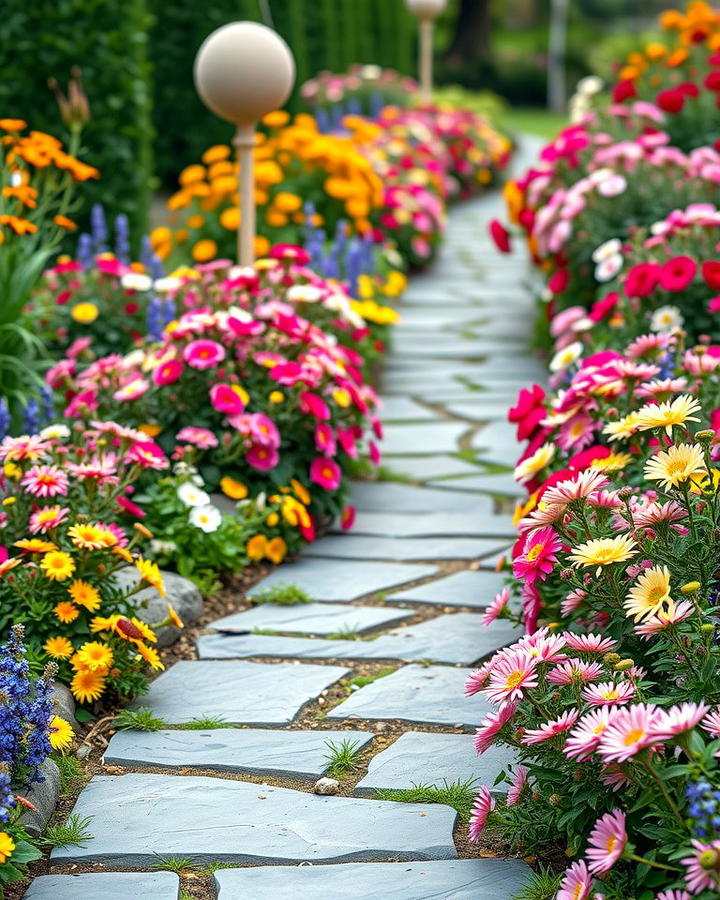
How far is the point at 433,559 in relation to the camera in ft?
12.2

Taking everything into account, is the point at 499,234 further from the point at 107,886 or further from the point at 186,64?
the point at 107,886

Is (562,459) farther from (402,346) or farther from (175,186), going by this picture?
(175,186)

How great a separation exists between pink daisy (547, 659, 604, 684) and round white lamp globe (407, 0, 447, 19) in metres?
10.1

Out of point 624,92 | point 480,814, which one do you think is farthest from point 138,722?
point 624,92

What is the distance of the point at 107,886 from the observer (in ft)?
6.94

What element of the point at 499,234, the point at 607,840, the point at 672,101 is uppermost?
the point at 672,101

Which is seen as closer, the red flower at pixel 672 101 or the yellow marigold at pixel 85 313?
the yellow marigold at pixel 85 313

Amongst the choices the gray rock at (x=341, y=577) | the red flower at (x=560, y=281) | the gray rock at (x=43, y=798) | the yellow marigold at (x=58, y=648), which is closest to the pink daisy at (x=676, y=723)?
the gray rock at (x=43, y=798)

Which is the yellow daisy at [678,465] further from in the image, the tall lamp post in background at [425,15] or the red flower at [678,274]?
the tall lamp post in background at [425,15]

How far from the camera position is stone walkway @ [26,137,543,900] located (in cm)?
217

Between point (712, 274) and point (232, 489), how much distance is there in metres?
1.64

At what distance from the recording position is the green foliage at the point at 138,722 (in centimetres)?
270

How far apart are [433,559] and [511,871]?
1.62m

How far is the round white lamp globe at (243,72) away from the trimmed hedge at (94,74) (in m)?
1.27
